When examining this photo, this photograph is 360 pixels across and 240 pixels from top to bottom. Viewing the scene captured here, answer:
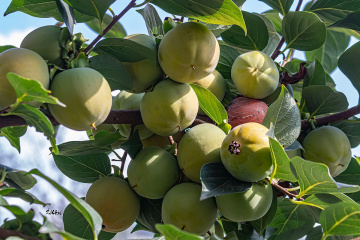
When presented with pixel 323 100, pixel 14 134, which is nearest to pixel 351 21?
pixel 323 100

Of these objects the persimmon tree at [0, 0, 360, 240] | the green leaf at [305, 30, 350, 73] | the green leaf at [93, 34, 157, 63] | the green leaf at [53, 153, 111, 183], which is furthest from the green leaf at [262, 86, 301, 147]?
the green leaf at [305, 30, 350, 73]

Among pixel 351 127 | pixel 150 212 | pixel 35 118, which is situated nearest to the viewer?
pixel 35 118

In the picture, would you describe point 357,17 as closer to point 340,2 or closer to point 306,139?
point 340,2

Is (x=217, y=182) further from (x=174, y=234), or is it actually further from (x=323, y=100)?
(x=323, y=100)

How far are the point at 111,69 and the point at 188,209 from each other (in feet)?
0.91

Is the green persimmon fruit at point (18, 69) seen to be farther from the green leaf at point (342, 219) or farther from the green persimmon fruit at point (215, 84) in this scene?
the green leaf at point (342, 219)

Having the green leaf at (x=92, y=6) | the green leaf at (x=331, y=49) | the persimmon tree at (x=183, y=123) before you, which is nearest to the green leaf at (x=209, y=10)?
the persimmon tree at (x=183, y=123)

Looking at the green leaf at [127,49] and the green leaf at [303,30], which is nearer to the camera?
the green leaf at [127,49]

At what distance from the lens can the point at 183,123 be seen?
84 centimetres

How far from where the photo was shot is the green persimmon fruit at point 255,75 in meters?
0.96

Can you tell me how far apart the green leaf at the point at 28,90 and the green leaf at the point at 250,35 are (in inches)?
23.0

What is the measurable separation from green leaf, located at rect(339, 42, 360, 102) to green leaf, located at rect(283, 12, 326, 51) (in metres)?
0.07

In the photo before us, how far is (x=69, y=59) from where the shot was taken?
2.54 ft

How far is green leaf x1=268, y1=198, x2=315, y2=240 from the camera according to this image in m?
0.99
